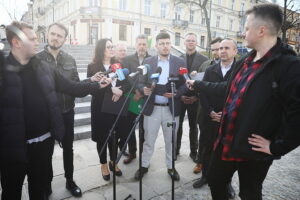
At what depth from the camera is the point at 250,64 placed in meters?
1.85

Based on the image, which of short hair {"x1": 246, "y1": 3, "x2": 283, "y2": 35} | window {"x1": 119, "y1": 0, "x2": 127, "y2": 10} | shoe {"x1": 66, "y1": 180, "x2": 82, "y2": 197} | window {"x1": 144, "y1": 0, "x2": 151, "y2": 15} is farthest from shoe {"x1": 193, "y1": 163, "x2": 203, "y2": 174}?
window {"x1": 144, "y1": 0, "x2": 151, "y2": 15}

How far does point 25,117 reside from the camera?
1854 mm

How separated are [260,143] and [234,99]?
0.42 metres

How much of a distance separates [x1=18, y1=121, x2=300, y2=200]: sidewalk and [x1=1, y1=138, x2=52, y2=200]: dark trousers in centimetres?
77

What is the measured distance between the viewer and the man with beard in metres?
2.61

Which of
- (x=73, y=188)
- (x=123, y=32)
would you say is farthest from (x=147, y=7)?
(x=73, y=188)

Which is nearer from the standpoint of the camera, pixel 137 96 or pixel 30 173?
pixel 30 173

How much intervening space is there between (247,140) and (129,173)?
2165mm

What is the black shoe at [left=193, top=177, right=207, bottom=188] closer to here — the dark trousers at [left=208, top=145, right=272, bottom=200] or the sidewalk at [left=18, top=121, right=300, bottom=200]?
the sidewalk at [left=18, top=121, right=300, bottom=200]

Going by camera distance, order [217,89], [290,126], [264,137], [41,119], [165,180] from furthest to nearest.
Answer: [165,180] → [217,89] → [41,119] → [264,137] → [290,126]

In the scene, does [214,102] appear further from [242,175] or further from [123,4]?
[123,4]

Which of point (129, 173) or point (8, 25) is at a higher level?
point (8, 25)

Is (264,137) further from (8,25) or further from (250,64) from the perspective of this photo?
(8,25)

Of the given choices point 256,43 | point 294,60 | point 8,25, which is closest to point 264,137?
point 294,60
